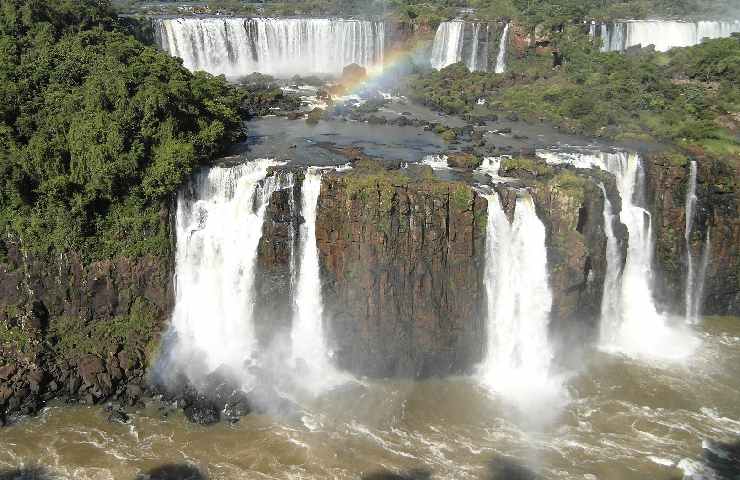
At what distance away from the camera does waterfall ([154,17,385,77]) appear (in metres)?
39.4

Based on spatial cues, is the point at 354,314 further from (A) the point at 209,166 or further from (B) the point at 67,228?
(B) the point at 67,228

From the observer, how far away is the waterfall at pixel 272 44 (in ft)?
129

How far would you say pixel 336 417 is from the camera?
1859cm

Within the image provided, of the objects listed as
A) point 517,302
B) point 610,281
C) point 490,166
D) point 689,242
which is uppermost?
point 490,166

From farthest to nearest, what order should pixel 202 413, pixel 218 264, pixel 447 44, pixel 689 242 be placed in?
pixel 447 44, pixel 689 242, pixel 218 264, pixel 202 413

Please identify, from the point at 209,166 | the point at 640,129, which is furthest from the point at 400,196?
the point at 640,129

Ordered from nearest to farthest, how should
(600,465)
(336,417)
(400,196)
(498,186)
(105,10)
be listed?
(600,465) < (336,417) < (400,196) < (498,186) < (105,10)

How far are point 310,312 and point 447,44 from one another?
1166 inches

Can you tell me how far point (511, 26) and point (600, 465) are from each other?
33.0 m

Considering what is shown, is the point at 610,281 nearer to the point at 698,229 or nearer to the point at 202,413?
the point at 698,229

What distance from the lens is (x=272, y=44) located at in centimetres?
4247

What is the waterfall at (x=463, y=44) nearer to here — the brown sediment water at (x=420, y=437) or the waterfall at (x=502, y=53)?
the waterfall at (x=502, y=53)

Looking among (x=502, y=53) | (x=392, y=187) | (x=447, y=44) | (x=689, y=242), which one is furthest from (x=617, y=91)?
(x=392, y=187)

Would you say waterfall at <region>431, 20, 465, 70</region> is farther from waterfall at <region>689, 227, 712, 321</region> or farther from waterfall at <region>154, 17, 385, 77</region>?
waterfall at <region>689, 227, 712, 321</region>
